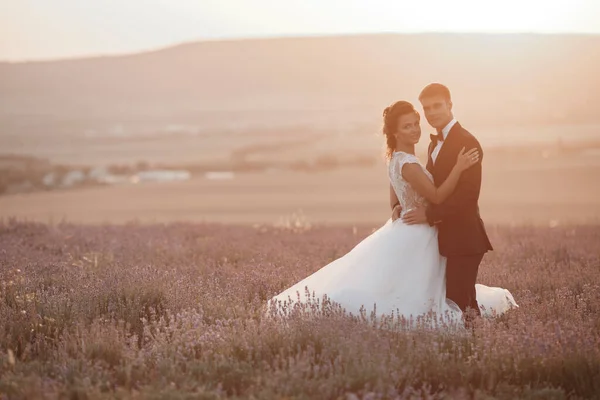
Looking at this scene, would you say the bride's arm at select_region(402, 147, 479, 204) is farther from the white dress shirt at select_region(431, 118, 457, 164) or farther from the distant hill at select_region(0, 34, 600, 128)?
the distant hill at select_region(0, 34, 600, 128)

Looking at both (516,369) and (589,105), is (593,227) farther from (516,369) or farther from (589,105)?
(589,105)

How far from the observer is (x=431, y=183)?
6.05 m

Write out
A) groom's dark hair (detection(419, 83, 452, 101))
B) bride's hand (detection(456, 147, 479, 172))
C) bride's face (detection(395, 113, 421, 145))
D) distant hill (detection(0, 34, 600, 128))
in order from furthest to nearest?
distant hill (detection(0, 34, 600, 128))
bride's face (detection(395, 113, 421, 145))
groom's dark hair (detection(419, 83, 452, 101))
bride's hand (detection(456, 147, 479, 172))

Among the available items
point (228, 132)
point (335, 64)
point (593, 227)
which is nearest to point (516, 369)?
point (593, 227)

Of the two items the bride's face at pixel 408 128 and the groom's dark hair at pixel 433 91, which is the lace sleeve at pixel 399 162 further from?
the groom's dark hair at pixel 433 91

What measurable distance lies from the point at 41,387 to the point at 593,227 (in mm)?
10430

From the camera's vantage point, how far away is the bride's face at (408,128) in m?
6.20

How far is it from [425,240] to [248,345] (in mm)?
2021

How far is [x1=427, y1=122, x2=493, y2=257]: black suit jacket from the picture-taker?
5949 mm

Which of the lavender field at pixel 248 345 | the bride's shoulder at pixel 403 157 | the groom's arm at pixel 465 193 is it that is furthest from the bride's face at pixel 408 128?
the lavender field at pixel 248 345

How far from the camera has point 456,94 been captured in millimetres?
77750

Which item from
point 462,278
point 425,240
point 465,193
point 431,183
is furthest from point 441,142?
point 462,278

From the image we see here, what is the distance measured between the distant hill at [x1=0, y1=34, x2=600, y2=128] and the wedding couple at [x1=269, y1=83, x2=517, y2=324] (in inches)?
2538

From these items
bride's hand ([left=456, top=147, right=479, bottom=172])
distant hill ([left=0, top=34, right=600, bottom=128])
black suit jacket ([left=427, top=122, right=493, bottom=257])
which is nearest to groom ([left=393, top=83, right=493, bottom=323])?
black suit jacket ([left=427, top=122, right=493, bottom=257])
